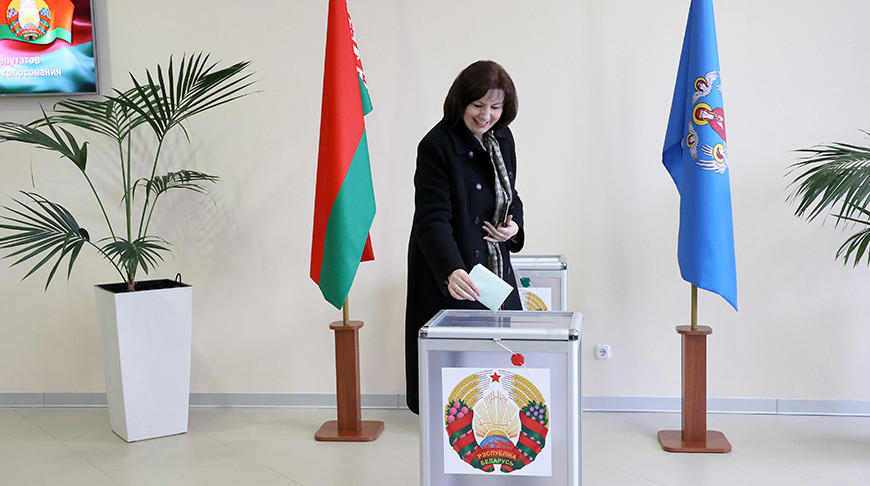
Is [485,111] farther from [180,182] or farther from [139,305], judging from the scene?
[180,182]

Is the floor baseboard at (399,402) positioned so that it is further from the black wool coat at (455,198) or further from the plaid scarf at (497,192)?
the plaid scarf at (497,192)

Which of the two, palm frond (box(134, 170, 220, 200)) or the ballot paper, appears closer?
the ballot paper

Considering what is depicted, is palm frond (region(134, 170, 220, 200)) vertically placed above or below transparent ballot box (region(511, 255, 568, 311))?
above

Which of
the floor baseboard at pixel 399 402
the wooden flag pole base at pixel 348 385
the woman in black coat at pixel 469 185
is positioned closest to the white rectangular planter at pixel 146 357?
the floor baseboard at pixel 399 402

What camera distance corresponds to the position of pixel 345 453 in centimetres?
345

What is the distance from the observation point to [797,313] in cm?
390

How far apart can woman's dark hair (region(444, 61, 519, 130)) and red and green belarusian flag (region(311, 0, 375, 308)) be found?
932 millimetres

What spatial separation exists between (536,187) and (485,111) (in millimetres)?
1539

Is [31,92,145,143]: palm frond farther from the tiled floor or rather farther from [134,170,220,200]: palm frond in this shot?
the tiled floor

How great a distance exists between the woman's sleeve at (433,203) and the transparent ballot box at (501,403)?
14.7 inches

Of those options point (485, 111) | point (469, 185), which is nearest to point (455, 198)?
point (469, 185)

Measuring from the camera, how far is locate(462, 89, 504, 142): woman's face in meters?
2.53

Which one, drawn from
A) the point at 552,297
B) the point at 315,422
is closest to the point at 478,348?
the point at 552,297

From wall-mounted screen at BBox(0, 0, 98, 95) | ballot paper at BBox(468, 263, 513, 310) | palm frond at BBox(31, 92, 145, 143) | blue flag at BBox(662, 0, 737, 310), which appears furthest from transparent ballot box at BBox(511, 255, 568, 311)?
wall-mounted screen at BBox(0, 0, 98, 95)
